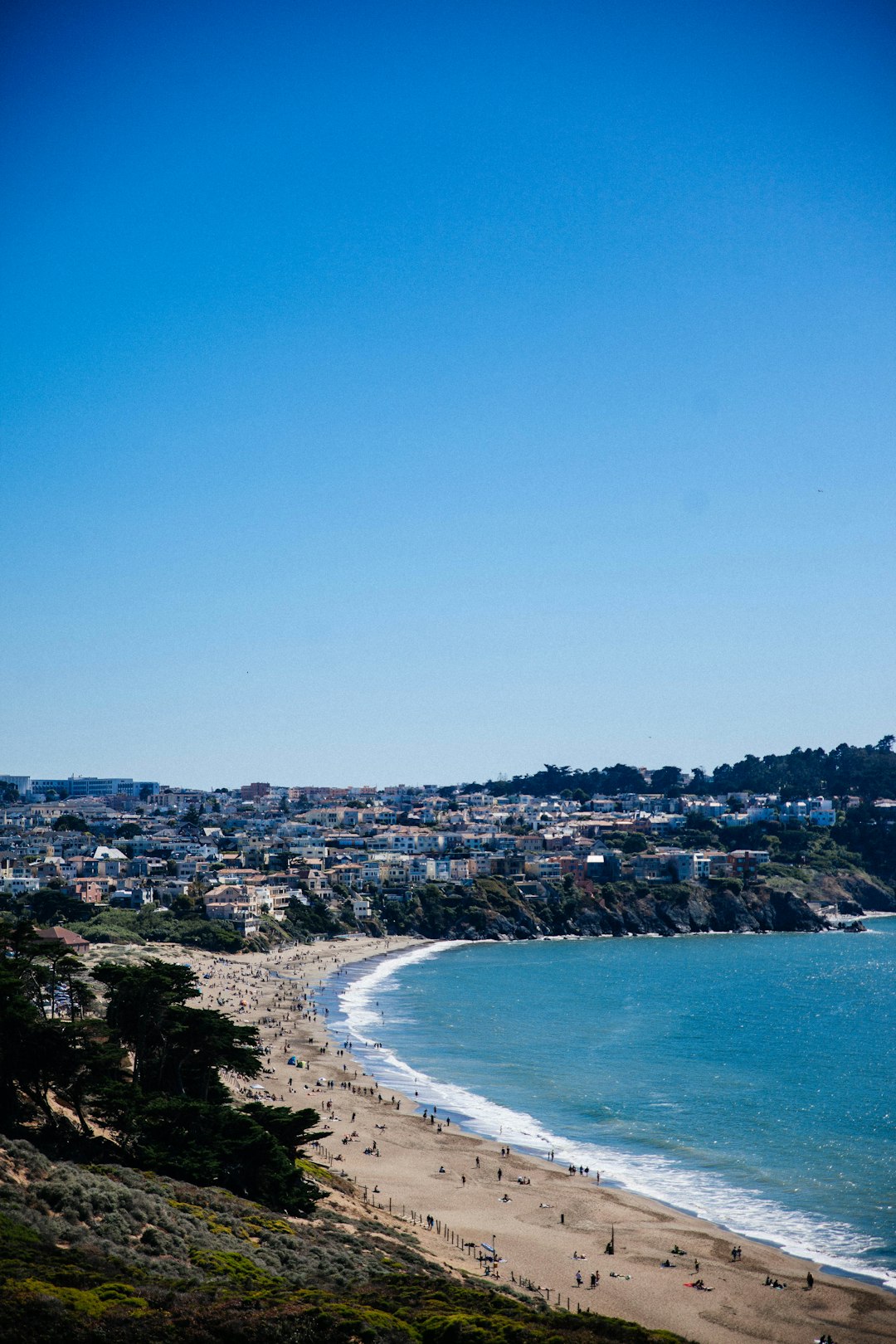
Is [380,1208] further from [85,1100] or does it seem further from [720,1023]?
[720,1023]

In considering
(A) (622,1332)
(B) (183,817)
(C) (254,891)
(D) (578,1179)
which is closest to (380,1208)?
(D) (578,1179)

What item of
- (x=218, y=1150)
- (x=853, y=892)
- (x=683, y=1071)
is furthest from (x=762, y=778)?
(x=218, y=1150)

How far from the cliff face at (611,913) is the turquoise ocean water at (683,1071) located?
15.1 m

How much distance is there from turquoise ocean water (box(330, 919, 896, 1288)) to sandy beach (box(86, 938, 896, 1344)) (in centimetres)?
111

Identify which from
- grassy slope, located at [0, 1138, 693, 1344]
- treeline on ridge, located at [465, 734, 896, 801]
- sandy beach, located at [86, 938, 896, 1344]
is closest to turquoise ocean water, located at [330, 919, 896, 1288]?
sandy beach, located at [86, 938, 896, 1344]

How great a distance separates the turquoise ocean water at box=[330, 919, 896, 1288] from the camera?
2730 cm

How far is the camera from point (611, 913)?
9844 centimetres

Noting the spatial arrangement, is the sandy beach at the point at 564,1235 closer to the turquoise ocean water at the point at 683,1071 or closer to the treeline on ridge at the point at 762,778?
the turquoise ocean water at the point at 683,1071

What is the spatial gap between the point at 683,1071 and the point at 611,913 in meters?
58.1

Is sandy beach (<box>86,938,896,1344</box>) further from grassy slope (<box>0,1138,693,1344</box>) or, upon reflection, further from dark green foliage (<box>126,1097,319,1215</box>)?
dark green foliage (<box>126,1097,319,1215</box>)

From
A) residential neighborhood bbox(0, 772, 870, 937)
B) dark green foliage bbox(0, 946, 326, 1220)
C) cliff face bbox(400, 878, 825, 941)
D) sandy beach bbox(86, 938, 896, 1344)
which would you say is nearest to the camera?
dark green foliage bbox(0, 946, 326, 1220)

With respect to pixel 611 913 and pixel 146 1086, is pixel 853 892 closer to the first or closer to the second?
pixel 611 913

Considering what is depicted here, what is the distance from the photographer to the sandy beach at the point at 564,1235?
20625 mm

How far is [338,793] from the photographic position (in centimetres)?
17600
